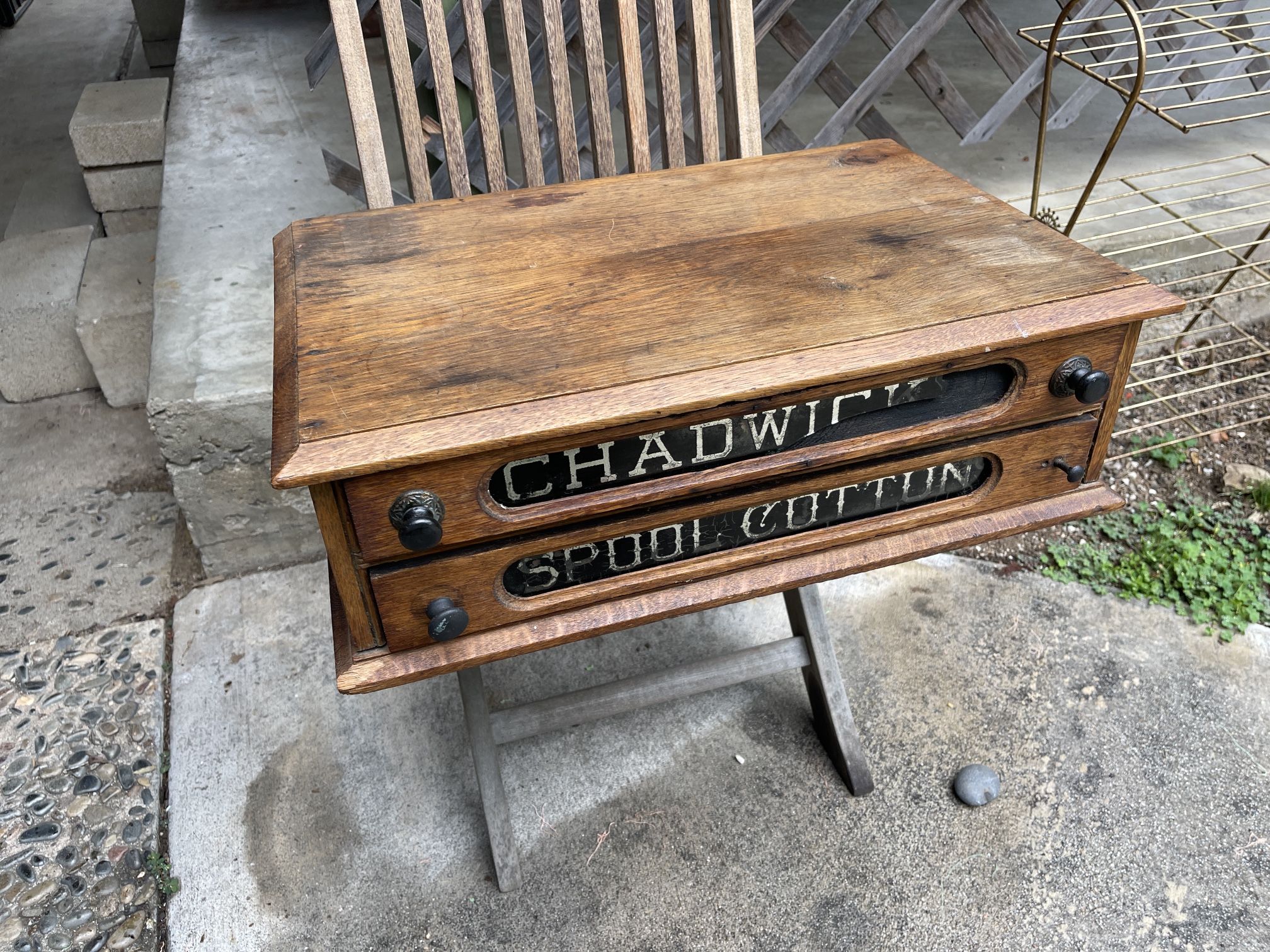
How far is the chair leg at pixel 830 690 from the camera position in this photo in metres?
1.69

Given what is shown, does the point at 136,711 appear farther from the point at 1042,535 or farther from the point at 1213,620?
the point at 1213,620

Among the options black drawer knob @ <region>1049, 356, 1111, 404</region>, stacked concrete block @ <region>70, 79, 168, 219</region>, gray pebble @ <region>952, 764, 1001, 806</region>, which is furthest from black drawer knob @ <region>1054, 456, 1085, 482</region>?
stacked concrete block @ <region>70, 79, 168, 219</region>

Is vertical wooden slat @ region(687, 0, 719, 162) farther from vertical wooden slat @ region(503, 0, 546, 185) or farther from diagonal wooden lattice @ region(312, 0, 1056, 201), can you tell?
vertical wooden slat @ region(503, 0, 546, 185)

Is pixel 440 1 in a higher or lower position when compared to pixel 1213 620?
higher

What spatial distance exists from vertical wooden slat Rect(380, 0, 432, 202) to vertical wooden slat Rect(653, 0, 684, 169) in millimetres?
404

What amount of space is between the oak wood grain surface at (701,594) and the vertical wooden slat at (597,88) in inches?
30.9

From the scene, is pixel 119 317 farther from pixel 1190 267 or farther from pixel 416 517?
pixel 1190 267

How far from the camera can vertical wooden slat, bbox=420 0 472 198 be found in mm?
1460

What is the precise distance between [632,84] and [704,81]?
0.41ft

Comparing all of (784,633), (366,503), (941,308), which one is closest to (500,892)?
(784,633)

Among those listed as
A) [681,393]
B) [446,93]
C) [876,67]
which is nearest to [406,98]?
[446,93]

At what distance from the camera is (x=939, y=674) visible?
1911 millimetres

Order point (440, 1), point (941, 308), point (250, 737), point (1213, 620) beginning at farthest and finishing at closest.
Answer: point (1213, 620) → point (250, 737) → point (440, 1) → point (941, 308)

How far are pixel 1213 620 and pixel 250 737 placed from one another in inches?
80.0
